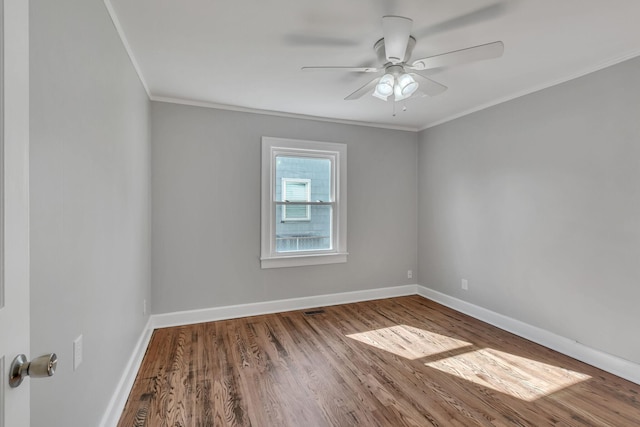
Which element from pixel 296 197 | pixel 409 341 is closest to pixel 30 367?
pixel 409 341

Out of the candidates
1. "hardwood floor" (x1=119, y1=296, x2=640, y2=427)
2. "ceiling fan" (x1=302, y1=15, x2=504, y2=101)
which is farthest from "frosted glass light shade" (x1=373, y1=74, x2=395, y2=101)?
"hardwood floor" (x1=119, y1=296, x2=640, y2=427)

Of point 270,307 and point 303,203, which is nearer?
point 270,307

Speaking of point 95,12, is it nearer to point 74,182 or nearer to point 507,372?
point 74,182

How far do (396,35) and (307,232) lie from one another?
8.35 ft

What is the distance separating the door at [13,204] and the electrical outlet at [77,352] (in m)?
0.61

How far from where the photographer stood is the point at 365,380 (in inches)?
87.8

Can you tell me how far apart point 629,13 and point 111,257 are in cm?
338

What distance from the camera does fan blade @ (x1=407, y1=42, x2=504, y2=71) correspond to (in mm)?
1652

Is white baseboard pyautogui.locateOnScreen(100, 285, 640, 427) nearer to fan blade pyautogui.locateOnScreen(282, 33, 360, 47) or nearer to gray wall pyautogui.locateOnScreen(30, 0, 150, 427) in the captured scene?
gray wall pyautogui.locateOnScreen(30, 0, 150, 427)

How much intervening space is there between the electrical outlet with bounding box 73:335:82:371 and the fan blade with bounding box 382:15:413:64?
2131 millimetres

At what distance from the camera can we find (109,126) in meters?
1.71

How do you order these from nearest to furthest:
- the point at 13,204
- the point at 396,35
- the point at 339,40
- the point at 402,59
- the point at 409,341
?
the point at 13,204 → the point at 396,35 → the point at 402,59 → the point at 339,40 → the point at 409,341

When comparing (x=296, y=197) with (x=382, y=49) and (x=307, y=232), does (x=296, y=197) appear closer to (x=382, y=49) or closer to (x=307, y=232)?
(x=307, y=232)

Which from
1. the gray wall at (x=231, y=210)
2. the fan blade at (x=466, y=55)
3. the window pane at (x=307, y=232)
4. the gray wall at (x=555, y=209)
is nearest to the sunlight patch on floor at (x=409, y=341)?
the gray wall at (x=555, y=209)
